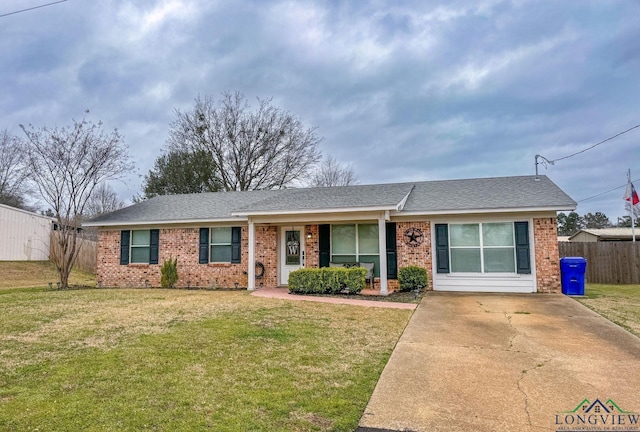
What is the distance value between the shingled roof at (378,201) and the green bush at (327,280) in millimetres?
1708

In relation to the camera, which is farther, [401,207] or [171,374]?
[401,207]

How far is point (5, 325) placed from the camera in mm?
6301

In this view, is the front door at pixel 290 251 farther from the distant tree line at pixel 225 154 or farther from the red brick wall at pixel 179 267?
the distant tree line at pixel 225 154

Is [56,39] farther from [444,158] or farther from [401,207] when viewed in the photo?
[444,158]

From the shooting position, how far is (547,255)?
34.3 ft

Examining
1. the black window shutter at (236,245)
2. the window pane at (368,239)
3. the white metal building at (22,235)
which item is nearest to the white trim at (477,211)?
the window pane at (368,239)

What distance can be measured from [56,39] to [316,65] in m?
9.45

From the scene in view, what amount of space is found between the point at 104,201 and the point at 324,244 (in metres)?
30.7

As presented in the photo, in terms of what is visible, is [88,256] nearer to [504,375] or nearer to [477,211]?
[477,211]

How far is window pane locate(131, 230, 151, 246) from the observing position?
13.7m

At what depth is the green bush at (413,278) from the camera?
10.6 m

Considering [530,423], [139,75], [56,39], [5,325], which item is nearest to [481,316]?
[530,423]

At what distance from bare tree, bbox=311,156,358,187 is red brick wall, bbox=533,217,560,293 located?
66.0ft

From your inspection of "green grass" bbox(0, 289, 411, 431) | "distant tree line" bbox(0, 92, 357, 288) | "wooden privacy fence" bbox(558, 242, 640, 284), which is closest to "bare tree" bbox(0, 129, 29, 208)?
"distant tree line" bbox(0, 92, 357, 288)
